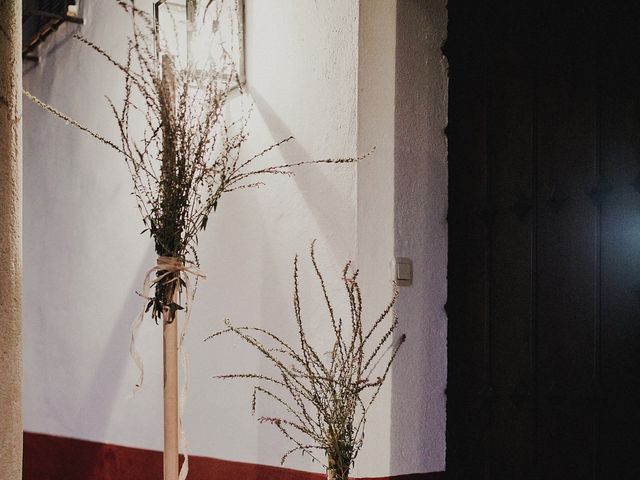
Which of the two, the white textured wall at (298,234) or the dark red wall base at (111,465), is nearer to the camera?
the white textured wall at (298,234)

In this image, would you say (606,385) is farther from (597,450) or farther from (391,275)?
(391,275)

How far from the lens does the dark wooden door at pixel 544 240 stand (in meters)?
2.96

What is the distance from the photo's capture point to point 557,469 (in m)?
3.15

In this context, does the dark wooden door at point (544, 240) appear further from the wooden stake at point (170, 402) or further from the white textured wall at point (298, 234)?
the wooden stake at point (170, 402)

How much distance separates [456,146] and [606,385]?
122 cm

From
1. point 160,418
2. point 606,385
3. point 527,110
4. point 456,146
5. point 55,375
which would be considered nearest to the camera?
point 606,385

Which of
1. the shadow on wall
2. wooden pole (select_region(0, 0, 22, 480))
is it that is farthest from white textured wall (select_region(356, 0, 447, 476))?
wooden pole (select_region(0, 0, 22, 480))

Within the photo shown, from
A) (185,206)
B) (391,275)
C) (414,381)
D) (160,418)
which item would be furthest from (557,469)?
(160,418)

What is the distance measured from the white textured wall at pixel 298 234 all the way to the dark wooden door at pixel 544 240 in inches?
4.9

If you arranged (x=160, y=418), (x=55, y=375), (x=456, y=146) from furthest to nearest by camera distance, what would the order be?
1. (x=55, y=375)
2. (x=160, y=418)
3. (x=456, y=146)

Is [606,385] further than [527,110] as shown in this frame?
No

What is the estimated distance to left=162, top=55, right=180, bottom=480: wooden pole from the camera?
3.06m

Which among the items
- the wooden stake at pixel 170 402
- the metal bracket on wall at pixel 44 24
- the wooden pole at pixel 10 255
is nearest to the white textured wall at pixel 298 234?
the metal bracket on wall at pixel 44 24

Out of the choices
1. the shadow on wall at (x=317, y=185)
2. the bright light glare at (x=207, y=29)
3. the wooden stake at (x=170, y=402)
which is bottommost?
the wooden stake at (x=170, y=402)
